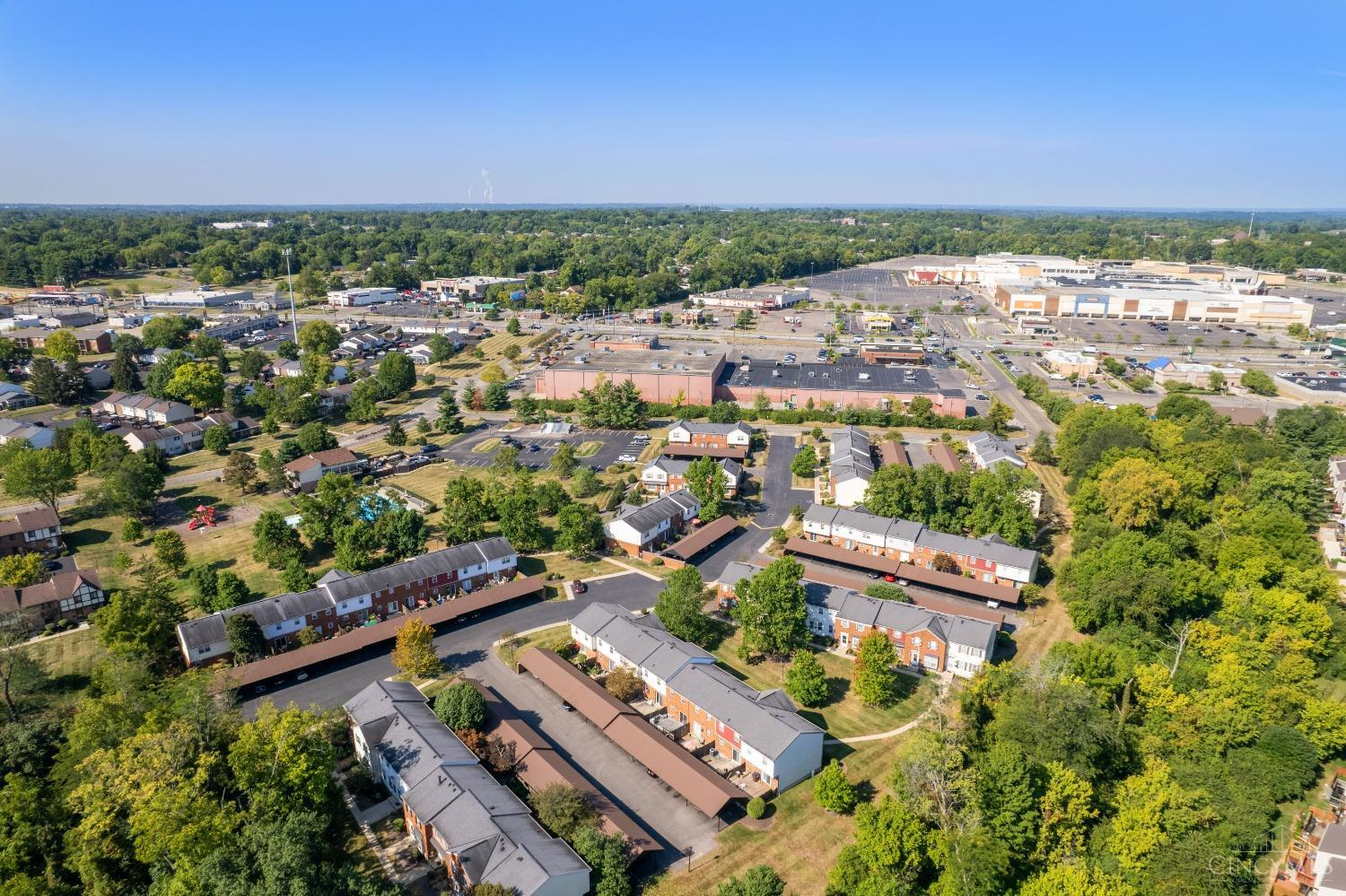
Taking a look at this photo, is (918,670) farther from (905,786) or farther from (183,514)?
(183,514)

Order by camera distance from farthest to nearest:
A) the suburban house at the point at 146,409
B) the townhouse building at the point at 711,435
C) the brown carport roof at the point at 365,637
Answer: the suburban house at the point at 146,409
the townhouse building at the point at 711,435
the brown carport roof at the point at 365,637

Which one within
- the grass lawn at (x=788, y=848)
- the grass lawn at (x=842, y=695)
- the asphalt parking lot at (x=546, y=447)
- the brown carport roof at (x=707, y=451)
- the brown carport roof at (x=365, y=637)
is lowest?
the grass lawn at (x=788, y=848)

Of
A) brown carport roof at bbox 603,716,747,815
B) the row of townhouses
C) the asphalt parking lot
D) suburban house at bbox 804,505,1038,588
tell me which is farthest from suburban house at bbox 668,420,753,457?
brown carport roof at bbox 603,716,747,815

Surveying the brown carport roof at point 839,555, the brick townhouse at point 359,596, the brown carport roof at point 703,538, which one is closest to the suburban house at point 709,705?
the brick townhouse at point 359,596

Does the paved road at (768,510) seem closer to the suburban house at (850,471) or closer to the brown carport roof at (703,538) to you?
the brown carport roof at (703,538)

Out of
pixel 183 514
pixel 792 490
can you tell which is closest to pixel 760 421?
pixel 792 490

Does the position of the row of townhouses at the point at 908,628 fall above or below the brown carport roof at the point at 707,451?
below
